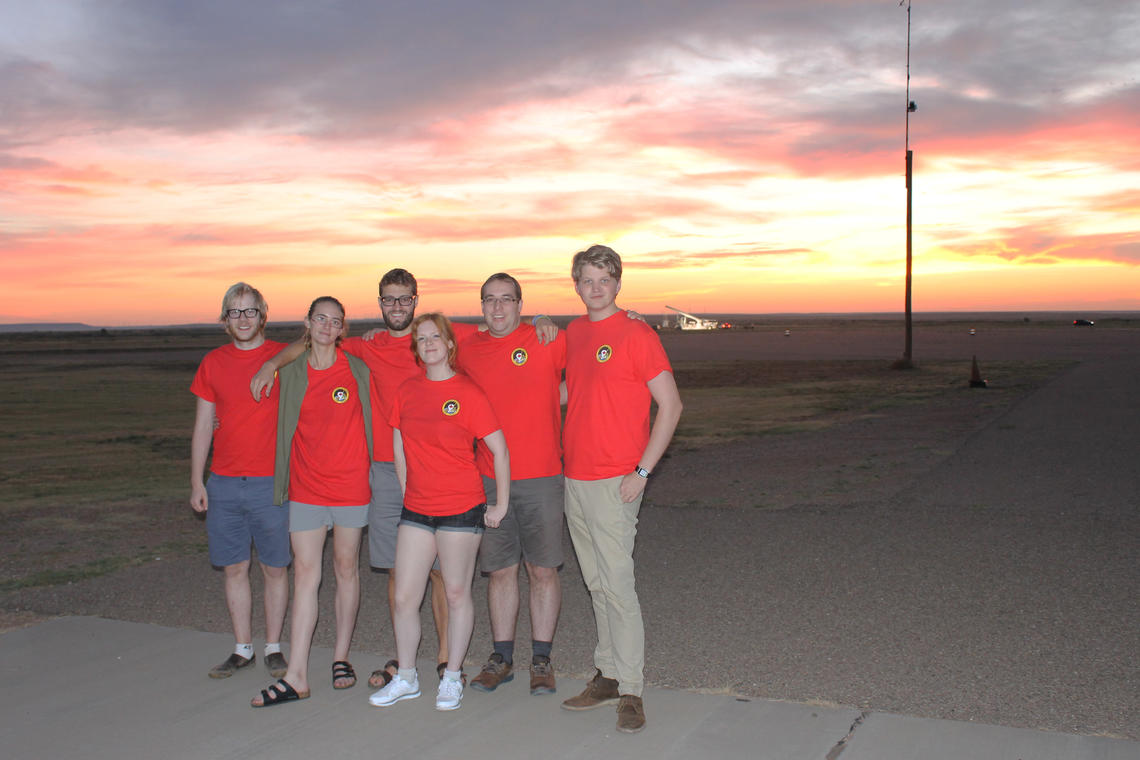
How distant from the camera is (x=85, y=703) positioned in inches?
163

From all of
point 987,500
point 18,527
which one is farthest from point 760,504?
point 18,527

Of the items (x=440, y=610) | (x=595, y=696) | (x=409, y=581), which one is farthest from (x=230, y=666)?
(x=595, y=696)

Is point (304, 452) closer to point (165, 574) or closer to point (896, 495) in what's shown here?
point (165, 574)

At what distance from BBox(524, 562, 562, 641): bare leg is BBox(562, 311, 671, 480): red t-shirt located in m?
0.56

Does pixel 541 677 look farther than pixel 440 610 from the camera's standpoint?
No

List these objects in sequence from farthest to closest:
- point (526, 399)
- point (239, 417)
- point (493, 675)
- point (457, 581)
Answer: point (239, 417) → point (493, 675) → point (526, 399) → point (457, 581)

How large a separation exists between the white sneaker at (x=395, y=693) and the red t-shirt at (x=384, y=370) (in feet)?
3.40

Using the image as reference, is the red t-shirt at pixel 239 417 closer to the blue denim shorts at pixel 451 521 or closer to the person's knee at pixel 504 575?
the blue denim shorts at pixel 451 521

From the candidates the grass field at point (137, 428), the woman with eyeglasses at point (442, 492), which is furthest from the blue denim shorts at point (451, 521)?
the grass field at point (137, 428)

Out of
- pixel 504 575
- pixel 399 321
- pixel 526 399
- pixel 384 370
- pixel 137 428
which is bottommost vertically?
pixel 137 428

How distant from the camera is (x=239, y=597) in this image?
179 inches

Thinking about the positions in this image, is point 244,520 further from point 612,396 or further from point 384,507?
point 612,396

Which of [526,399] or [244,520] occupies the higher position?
[526,399]

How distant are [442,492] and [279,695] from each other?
1184 millimetres
